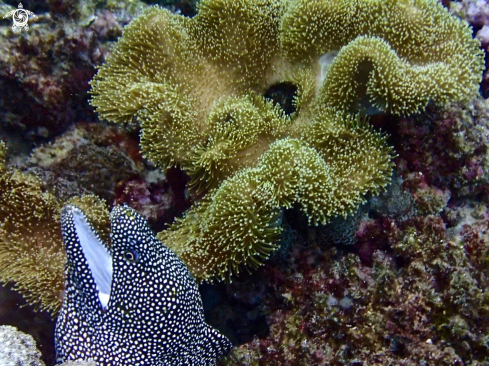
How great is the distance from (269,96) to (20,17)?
338cm

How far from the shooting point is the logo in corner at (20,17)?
178 inches

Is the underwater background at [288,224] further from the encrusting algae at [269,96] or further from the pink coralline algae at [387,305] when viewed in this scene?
the encrusting algae at [269,96]

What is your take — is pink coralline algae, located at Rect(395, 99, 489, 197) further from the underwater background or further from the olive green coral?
the olive green coral

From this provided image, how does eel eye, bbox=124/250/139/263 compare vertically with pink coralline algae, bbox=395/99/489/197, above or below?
below

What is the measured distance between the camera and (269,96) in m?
4.56

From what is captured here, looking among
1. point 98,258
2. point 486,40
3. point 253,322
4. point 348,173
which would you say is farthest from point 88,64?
point 486,40

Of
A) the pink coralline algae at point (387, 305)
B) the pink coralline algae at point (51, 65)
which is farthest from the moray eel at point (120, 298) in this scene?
the pink coralline algae at point (51, 65)

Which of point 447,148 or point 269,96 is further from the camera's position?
point 269,96

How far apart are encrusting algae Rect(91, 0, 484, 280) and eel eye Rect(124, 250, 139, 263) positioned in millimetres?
604

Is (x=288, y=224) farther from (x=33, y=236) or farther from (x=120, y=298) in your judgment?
(x=33, y=236)

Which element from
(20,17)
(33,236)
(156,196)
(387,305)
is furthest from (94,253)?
(20,17)

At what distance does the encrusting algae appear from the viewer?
3367 mm

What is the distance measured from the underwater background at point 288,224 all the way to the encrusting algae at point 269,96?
0.52 feet

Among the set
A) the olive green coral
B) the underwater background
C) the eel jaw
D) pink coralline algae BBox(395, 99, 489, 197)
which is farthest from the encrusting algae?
the olive green coral
